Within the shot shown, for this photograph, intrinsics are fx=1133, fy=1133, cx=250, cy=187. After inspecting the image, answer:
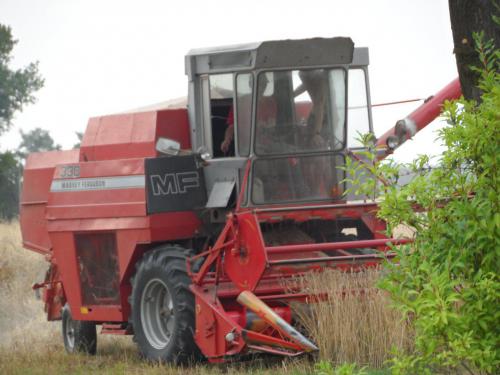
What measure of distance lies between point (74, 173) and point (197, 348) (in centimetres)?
302

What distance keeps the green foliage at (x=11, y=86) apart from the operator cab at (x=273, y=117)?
32728mm

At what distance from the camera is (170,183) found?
38.4 feet

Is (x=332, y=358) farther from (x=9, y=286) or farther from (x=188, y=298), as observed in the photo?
(x=9, y=286)

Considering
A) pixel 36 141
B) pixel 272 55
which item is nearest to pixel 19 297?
pixel 272 55

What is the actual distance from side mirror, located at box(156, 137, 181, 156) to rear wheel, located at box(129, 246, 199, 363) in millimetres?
1008

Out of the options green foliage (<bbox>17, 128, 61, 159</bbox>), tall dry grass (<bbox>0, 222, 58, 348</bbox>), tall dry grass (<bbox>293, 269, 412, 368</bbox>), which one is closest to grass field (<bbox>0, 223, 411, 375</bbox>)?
tall dry grass (<bbox>293, 269, 412, 368</bbox>)

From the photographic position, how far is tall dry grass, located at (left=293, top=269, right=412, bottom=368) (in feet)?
30.9

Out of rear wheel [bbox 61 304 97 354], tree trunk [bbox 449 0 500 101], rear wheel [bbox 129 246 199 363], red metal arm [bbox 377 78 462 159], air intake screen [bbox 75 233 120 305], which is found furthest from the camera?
rear wheel [bbox 61 304 97 354]

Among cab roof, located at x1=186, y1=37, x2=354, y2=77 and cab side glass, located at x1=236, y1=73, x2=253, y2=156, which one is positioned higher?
cab roof, located at x1=186, y1=37, x2=354, y2=77

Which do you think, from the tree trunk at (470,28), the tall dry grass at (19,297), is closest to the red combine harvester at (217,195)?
the tall dry grass at (19,297)

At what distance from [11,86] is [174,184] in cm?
3464

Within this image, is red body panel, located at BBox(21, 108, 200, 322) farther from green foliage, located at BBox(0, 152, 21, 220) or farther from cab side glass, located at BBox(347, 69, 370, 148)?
green foliage, located at BBox(0, 152, 21, 220)

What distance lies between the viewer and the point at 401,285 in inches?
227

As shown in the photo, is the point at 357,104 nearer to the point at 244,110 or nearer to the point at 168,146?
the point at 244,110
